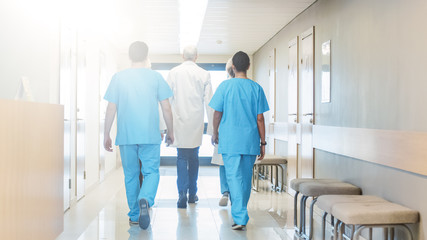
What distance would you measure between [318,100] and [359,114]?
120cm

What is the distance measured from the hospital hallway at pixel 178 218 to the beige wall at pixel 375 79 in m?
0.76

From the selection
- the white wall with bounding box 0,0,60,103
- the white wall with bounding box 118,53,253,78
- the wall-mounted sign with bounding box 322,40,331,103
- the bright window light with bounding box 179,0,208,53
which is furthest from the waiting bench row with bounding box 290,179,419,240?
the white wall with bounding box 118,53,253,78

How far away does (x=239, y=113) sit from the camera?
3.94m

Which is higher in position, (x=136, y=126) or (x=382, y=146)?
(x=136, y=126)

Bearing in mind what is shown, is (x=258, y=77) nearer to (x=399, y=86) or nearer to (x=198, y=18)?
(x=198, y=18)

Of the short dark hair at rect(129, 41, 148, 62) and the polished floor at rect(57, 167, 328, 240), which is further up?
the short dark hair at rect(129, 41, 148, 62)

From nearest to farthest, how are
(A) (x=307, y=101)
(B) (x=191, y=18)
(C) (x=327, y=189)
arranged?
1. (C) (x=327, y=189)
2. (A) (x=307, y=101)
3. (B) (x=191, y=18)

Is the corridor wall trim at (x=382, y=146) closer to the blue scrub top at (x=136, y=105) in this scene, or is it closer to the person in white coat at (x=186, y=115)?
the person in white coat at (x=186, y=115)

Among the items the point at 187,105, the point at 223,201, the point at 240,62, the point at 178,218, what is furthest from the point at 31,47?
the point at 223,201

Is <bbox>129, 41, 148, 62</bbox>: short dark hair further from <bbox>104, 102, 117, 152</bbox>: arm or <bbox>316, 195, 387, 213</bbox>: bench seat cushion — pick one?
<bbox>316, 195, 387, 213</bbox>: bench seat cushion

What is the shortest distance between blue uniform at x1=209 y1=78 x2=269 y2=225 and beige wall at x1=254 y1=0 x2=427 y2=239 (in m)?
0.81

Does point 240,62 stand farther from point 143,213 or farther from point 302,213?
point 143,213

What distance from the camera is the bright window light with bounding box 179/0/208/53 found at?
5.37 metres

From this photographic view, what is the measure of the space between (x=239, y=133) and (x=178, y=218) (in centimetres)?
108
